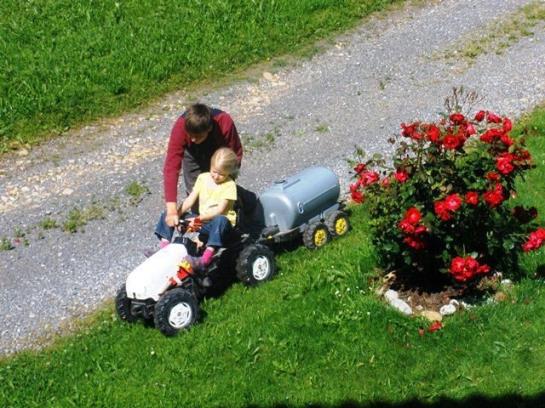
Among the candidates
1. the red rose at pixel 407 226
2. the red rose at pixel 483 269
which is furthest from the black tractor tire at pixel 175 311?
the red rose at pixel 483 269

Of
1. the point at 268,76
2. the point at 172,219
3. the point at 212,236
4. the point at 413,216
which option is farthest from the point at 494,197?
the point at 268,76

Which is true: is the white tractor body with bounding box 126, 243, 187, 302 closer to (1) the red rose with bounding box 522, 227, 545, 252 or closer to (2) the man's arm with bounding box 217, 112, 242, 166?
(2) the man's arm with bounding box 217, 112, 242, 166

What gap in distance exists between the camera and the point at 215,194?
866cm

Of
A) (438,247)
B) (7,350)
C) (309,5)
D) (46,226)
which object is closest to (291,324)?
(438,247)

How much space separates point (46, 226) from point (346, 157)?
369 cm

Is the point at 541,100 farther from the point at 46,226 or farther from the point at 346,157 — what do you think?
the point at 46,226

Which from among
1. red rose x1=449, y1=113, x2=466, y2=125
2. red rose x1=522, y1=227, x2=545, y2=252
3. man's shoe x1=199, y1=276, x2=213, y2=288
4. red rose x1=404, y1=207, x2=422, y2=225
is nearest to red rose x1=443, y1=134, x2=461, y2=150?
red rose x1=449, y1=113, x2=466, y2=125

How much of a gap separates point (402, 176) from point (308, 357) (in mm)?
1653

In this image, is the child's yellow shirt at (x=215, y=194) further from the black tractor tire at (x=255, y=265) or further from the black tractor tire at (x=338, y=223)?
the black tractor tire at (x=338, y=223)

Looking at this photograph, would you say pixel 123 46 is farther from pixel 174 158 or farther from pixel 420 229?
pixel 420 229

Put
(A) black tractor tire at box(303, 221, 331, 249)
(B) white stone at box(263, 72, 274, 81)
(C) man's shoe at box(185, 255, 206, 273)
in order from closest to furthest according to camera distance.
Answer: (C) man's shoe at box(185, 255, 206, 273) → (A) black tractor tire at box(303, 221, 331, 249) → (B) white stone at box(263, 72, 274, 81)

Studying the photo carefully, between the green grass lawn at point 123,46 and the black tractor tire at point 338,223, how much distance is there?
462 centimetres

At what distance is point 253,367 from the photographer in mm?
7465

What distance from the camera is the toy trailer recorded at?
30.4 ft
